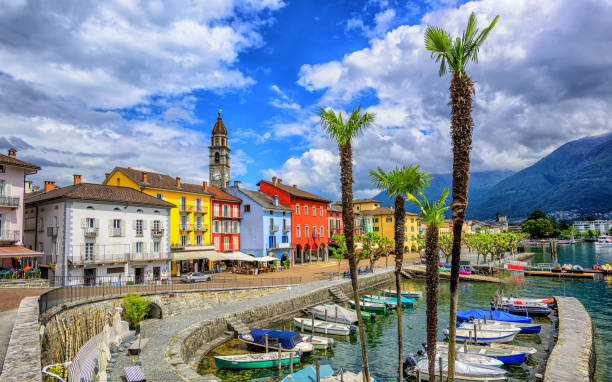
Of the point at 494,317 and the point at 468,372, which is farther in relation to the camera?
the point at 494,317

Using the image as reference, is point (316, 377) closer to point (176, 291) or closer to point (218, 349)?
point (218, 349)

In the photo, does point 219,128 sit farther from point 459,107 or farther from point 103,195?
point 459,107

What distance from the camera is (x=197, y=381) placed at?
16.1 meters

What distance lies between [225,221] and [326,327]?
3003cm

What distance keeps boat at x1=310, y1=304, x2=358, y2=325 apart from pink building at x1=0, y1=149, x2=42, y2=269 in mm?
24122

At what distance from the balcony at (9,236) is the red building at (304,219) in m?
37.9

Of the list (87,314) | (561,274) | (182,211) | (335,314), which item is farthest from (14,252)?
(561,274)

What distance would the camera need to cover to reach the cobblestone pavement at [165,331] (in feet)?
57.2

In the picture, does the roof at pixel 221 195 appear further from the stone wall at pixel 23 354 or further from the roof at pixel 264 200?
the stone wall at pixel 23 354

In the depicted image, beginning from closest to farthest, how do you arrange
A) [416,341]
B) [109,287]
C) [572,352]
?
1. [572,352]
2. [416,341]
3. [109,287]

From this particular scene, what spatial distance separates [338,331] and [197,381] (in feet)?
51.3

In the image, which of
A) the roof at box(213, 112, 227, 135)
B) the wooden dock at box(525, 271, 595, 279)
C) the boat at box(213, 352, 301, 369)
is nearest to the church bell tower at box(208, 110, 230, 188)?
the roof at box(213, 112, 227, 135)

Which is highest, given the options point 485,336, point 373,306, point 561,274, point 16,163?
point 16,163

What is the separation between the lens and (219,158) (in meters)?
74.2
